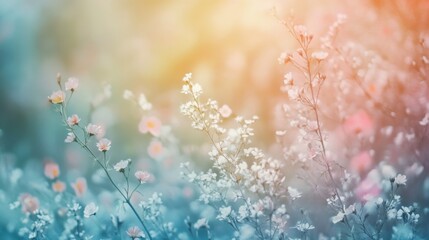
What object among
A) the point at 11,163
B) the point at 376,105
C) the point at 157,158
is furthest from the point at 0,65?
the point at 376,105

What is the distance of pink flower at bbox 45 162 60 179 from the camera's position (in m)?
3.01

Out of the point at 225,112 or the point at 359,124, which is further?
the point at 359,124

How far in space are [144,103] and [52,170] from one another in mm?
636

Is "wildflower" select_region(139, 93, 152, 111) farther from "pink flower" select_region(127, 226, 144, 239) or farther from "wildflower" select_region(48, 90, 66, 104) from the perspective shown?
"pink flower" select_region(127, 226, 144, 239)

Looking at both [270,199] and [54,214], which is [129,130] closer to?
[54,214]

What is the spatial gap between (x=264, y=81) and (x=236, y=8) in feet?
1.24

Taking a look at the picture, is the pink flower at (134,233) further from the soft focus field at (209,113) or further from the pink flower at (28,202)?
the pink flower at (28,202)

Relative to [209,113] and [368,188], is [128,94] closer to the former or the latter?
[209,113]

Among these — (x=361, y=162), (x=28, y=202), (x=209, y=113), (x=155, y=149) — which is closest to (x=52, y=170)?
(x=28, y=202)

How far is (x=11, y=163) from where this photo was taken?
313 cm

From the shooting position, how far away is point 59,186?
2.92 meters

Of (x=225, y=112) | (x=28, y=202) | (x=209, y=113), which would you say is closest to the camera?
(x=209, y=113)

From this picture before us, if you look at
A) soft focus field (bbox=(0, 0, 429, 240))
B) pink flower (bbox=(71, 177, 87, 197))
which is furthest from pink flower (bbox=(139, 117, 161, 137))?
pink flower (bbox=(71, 177, 87, 197))

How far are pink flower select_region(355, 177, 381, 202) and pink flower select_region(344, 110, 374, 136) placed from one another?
254 mm
